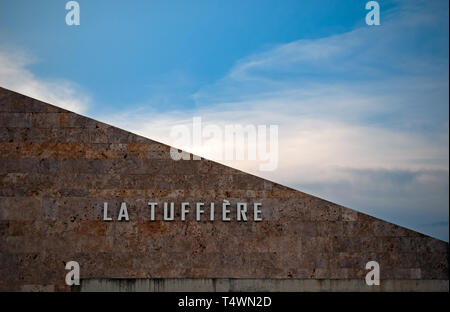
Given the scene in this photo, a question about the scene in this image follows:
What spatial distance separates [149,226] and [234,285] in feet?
9.00

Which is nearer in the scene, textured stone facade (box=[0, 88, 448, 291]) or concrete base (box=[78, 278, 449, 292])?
concrete base (box=[78, 278, 449, 292])

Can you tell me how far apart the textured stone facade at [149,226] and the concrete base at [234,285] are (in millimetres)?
140

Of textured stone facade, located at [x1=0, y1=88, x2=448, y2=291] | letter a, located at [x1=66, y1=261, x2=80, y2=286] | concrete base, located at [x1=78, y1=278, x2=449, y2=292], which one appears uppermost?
textured stone facade, located at [x1=0, y1=88, x2=448, y2=291]

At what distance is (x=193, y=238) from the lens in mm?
16375

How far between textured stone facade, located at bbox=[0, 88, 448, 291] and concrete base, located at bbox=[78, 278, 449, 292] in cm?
14

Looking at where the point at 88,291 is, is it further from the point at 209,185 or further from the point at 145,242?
the point at 209,185

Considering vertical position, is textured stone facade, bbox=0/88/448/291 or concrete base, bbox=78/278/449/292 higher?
textured stone facade, bbox=0/88/448/291

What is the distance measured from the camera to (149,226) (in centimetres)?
1644

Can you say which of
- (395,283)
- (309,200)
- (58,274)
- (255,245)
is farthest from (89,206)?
(395,283)

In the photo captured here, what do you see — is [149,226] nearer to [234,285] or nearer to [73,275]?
[73,275]

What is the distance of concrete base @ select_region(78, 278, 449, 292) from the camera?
16078 millimetres

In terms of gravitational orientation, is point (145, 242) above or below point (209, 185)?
below

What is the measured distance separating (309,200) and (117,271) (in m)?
5.43

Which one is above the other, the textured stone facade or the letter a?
the textured stone facade
